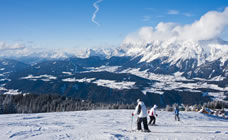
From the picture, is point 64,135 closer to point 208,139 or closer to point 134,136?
point 134,136

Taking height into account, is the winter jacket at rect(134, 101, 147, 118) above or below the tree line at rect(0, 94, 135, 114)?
above

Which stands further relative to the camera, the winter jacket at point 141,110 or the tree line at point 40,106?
the tree line at point 40,106

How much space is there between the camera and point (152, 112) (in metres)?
23.9

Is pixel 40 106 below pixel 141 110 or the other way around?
below

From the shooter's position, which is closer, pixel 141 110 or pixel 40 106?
pixel 141 110

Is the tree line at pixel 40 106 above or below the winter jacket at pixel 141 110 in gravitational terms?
below

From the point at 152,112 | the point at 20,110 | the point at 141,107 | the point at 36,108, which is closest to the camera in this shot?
the point at 141,107

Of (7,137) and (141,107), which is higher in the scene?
(141,107)

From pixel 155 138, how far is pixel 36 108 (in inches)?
3050

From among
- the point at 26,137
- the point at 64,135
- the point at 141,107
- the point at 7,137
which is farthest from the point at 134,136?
the point at 7,137

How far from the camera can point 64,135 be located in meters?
15.3

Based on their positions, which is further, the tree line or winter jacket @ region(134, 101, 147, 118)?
the tree line

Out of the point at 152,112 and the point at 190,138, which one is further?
the point at 152,112

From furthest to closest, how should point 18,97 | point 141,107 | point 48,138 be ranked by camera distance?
point 18,97 → point 141,107 → point 48,138
